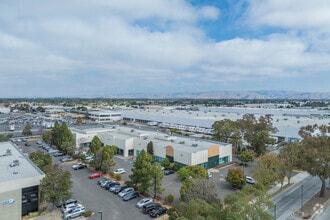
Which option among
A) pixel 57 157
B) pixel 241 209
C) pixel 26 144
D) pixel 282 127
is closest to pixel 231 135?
pixel 282 127

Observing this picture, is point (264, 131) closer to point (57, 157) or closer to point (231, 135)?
point (231, 135)

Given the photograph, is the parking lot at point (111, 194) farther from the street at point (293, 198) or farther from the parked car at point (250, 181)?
the street at point (293, 198)

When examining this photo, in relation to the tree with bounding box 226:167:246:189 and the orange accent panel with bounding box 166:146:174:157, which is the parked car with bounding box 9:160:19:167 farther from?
the tree with bounding box 226:167:246:189

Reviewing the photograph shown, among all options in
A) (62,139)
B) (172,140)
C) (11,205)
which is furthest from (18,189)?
(172,140)

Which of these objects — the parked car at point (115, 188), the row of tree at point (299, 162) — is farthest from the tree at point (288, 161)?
the parked car at point (115, 188)

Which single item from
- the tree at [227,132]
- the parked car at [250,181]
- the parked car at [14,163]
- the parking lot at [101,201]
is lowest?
the parking lot at [101,201]

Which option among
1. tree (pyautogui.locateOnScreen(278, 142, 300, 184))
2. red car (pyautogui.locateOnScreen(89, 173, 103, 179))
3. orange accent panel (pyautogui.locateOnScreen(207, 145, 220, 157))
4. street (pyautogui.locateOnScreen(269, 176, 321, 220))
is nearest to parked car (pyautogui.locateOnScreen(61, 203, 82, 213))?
red car (pyautogui.locateOnScreen(89, 173, 103, 179))

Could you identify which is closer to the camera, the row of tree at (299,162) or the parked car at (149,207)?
Result: the parked car at (149,207)
